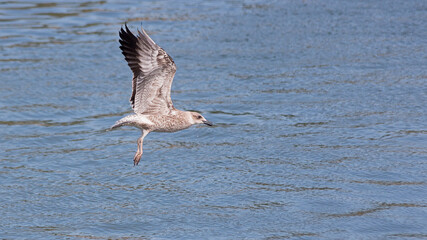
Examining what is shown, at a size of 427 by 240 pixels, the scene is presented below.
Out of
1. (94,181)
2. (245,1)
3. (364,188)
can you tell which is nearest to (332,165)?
(364,188)

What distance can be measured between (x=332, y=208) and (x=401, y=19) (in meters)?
7.47

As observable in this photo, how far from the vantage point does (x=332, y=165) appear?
33.0 ft

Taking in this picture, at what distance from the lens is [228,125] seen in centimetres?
1168

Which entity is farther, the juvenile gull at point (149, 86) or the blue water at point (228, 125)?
the blue water at point (228, 125)

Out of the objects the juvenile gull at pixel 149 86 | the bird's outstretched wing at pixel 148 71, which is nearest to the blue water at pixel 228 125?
the juvenile gull at pixel 149 86

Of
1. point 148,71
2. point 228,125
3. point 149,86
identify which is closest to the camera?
point 148,71

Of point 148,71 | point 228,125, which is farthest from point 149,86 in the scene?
point 228,125

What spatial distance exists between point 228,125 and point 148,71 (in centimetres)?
343

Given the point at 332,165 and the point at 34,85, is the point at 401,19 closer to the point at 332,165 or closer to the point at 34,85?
the point at 332,165

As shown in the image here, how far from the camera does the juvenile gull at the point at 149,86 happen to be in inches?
327

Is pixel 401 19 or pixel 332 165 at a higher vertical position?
pixel 401 19

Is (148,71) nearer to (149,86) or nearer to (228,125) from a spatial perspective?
(149,86)

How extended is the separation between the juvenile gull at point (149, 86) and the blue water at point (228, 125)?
1040 millimetres

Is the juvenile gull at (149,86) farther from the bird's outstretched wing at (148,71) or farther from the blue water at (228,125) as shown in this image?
the blue water at (228,125)
